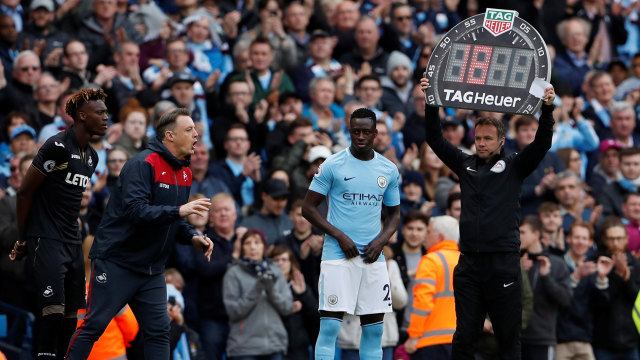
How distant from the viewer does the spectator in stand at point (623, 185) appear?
1658 cm

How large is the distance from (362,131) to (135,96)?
675 centimetres

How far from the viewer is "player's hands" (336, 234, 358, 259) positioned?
32.4 feet

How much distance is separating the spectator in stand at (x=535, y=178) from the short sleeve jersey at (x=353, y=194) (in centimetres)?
601

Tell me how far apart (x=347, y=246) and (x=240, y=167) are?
576 cm

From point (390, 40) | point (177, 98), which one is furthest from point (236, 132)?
point (390, 40)

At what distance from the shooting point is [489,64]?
33.0 feet

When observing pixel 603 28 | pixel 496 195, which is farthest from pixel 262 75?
pixel 603 28

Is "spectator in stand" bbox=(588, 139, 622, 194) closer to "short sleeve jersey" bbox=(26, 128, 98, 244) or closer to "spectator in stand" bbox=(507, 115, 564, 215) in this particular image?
"spectator in stand" bbox=(507, 115, 564, 215)

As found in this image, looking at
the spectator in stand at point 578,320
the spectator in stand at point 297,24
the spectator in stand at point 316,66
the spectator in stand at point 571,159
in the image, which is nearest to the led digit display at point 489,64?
the spectator in stand at point 578,320

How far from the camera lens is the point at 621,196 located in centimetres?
1669

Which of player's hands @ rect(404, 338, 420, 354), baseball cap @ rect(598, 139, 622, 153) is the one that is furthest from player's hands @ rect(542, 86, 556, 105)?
baseball cap @ rect(598, 139, 622, 153)

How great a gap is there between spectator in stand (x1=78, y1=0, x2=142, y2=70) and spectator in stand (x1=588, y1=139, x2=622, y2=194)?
762 cm

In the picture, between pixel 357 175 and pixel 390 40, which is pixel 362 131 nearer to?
pixel 357 175

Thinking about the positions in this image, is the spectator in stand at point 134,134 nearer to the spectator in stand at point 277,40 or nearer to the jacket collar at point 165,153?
the spectator in stand at point 277,40
